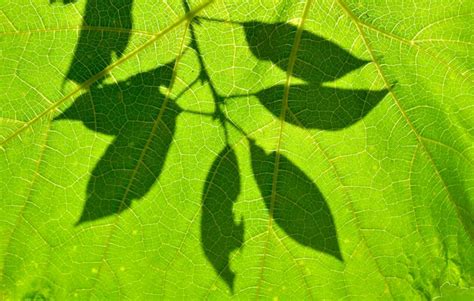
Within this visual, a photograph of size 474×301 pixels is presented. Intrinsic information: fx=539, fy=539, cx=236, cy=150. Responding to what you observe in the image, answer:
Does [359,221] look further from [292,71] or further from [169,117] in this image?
[169,117]

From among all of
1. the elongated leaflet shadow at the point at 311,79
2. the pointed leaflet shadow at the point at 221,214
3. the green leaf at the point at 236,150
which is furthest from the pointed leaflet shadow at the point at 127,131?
the elongated leaflet shadow at the point at 311,79

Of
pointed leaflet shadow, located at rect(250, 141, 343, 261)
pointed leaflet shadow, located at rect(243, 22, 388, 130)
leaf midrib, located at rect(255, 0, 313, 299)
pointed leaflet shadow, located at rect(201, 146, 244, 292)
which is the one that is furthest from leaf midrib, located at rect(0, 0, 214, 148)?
pointed leaflet shadow, located at rect(250, 141, 343, 261)

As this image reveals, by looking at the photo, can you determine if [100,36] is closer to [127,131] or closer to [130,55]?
[130,55]

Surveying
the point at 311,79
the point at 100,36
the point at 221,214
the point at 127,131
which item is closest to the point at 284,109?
the point at 311,79

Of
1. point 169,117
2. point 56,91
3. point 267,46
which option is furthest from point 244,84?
point 56,91

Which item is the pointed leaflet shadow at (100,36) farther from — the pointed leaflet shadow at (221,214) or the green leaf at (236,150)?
the pointed leaflet shadow at (221,214)

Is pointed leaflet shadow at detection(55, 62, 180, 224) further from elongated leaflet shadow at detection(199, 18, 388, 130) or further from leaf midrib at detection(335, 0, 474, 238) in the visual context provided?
leaf midrib at detection(335, 0, 474, 238)
